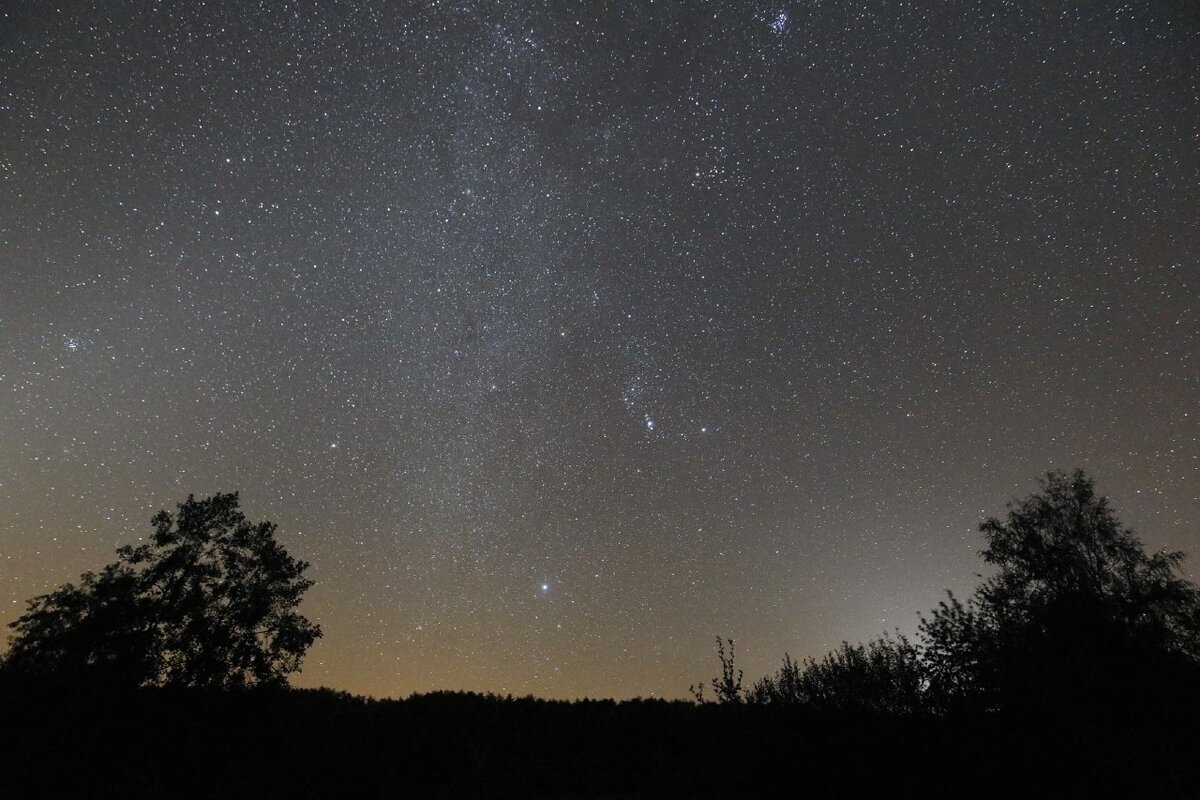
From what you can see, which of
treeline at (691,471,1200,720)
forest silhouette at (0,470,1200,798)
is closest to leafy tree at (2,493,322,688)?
forest silhouette at (0,470,1200,798)

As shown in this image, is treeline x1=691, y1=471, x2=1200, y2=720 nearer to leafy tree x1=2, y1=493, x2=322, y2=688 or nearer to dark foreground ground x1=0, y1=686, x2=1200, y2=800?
dark foreground ground x1=0, y1=686, x2=1200, y2=800

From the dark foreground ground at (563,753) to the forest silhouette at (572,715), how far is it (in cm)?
7

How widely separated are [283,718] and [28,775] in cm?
667

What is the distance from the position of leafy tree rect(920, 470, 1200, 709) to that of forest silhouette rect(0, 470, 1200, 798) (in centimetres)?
10

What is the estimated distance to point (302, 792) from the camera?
511 inches

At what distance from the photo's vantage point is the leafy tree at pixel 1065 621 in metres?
15.4

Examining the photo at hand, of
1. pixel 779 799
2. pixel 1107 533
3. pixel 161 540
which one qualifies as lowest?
pixel 779 799

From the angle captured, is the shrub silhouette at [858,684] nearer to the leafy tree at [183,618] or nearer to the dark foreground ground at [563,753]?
the dark foreground ground at [563,753]

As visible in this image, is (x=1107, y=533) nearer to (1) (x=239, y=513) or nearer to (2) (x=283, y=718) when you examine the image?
(2) (x=283, y=718)

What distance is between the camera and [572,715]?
1997cm

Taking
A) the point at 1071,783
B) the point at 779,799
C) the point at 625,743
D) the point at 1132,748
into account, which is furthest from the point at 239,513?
the point at 1132,748

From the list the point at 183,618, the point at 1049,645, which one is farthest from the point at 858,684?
the point at 183,618

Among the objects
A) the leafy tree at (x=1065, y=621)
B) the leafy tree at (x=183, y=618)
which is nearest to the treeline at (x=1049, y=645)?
the leafy tree at (x=1065, y=621)

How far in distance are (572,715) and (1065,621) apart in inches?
841
